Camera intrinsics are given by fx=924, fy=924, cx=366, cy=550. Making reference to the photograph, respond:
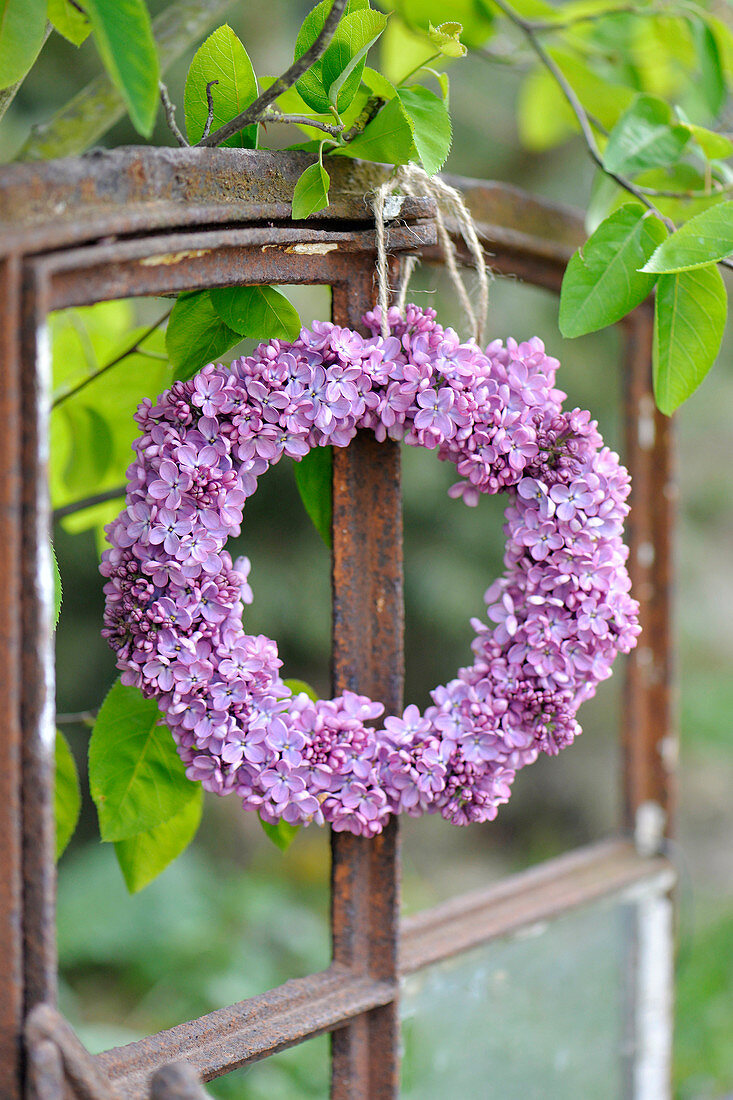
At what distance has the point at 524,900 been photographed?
3.07 ft

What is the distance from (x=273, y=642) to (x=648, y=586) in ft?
1.97

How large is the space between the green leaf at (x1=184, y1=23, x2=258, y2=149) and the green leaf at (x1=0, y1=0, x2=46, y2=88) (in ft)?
0.30

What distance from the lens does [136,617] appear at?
57 cm

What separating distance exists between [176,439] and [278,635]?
5.07 ft

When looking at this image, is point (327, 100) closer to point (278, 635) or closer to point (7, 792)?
point (7, 792)

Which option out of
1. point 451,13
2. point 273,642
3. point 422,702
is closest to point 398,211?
point 273,642

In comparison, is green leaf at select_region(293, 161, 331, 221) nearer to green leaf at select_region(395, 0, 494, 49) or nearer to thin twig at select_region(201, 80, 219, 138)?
thin twig at select_region(201, 80, 219, 138)

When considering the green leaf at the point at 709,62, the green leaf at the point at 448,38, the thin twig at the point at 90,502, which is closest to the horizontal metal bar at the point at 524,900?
the thin twig at the point at 90,502

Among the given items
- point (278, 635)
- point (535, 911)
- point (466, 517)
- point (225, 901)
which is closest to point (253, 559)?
point (278, 635)

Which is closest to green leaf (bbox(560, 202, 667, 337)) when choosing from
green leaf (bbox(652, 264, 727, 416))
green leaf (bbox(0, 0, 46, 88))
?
green leaf (bbox(652, 264, 727, 416))

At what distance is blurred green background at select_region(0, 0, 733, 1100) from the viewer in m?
1.85

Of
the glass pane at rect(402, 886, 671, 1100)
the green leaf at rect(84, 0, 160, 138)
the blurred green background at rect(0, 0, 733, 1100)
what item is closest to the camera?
the green leaf at rect(84, 0, 160, 138)

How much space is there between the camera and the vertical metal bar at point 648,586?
103 cm

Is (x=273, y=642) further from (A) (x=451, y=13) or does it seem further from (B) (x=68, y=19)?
(A) (x=451, y=13)
